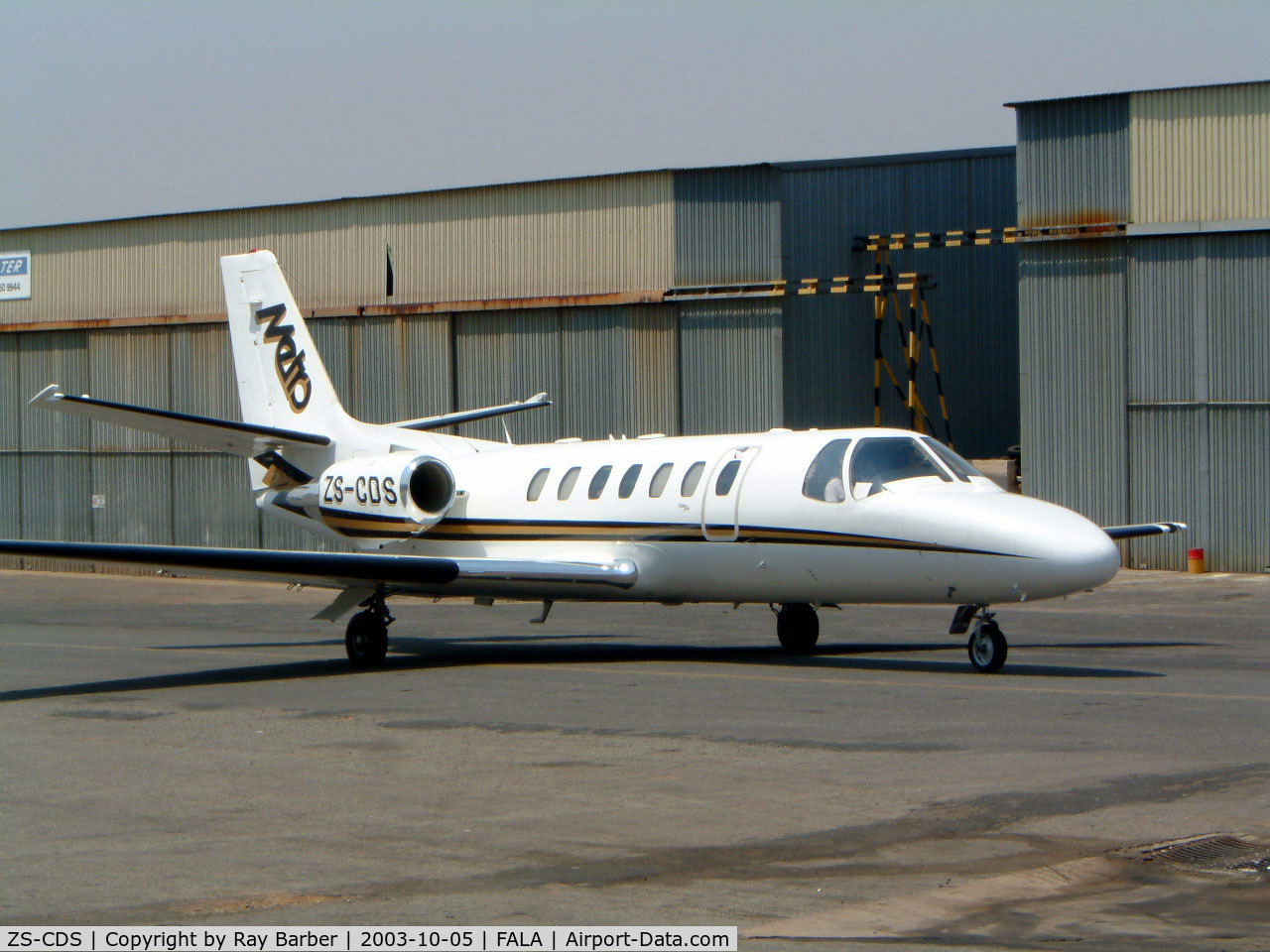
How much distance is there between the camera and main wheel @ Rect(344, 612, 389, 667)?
16.5 m

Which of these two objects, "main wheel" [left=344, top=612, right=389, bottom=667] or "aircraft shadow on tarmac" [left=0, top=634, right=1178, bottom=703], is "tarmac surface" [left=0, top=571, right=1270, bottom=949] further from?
→ "main wheel" [left=344, top=612, right=389, bottom=667]

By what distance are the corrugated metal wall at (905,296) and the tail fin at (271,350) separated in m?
12.9

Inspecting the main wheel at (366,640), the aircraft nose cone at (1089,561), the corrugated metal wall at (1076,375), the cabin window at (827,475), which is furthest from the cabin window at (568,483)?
the corrugated metal wall at (1076,375)

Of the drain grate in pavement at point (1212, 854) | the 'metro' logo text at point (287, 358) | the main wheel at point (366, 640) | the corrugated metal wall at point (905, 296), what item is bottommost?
the drain grate in pavement at point (1212, 854)

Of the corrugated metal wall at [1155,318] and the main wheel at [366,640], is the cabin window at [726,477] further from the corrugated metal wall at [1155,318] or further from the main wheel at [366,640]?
the corrugated metal wall at [1155,318]

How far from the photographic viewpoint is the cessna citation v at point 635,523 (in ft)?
45.3

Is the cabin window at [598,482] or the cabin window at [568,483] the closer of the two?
the cabin window at [598,482]

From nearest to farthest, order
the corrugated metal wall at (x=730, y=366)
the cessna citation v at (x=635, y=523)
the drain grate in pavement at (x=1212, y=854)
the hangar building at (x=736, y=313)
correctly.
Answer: the drain grate in pavement at (x=1212, y=854), the cessna citation v at (x=635, y=523), the hangar building at (x=736, y=313), the corrugated metal wall at (x=730, y=366)

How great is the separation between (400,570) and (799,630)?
165 inches

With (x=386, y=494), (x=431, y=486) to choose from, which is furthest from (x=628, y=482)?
(x=386, y=494)

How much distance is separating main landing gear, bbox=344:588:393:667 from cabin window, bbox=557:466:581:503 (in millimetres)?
2288

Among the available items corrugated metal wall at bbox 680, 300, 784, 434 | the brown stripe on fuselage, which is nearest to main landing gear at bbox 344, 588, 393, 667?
the brown stripe on fuselage

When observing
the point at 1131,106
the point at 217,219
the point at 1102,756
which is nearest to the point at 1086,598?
the point at 1131,106

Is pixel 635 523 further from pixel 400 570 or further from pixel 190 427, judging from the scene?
pixel 190 427
